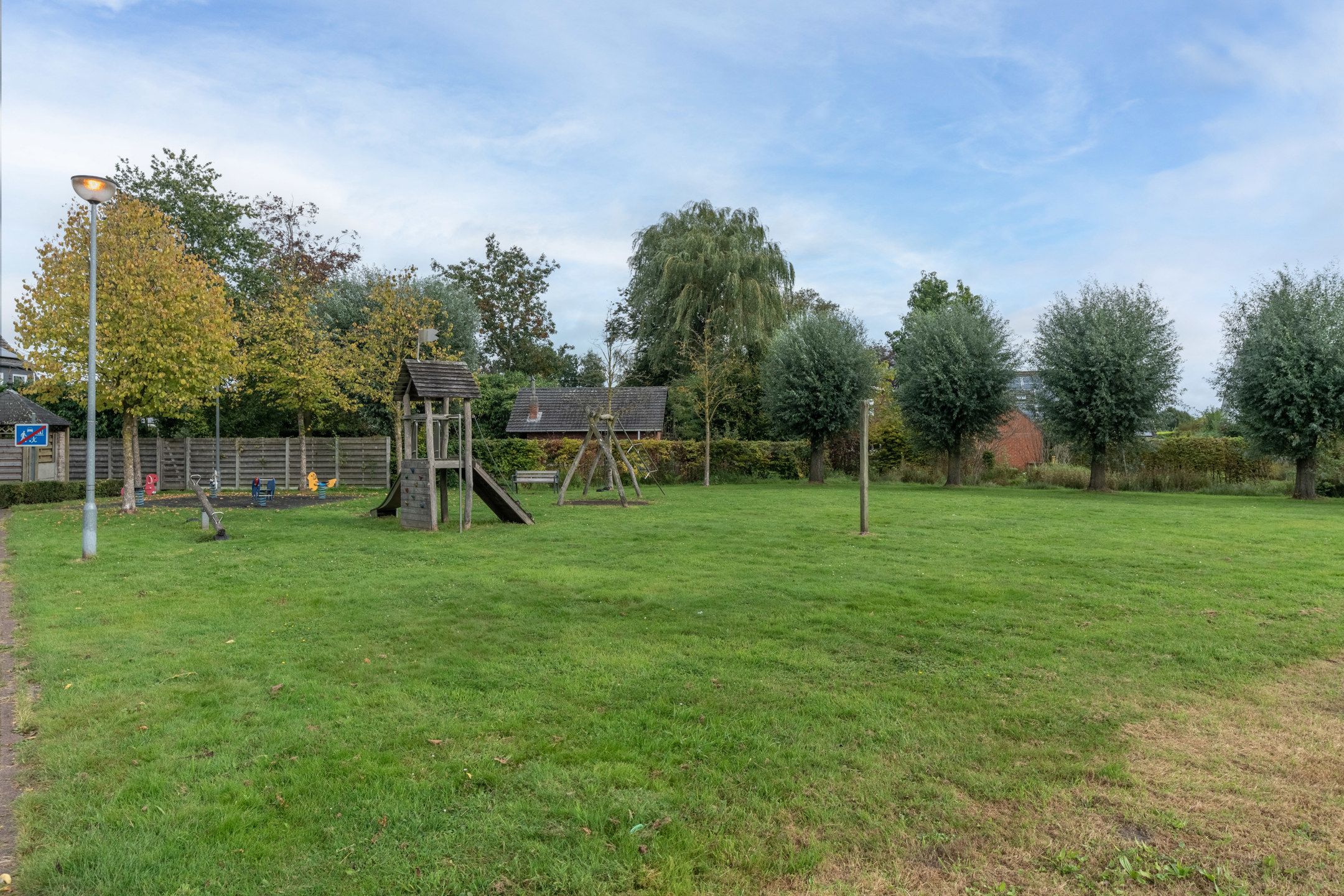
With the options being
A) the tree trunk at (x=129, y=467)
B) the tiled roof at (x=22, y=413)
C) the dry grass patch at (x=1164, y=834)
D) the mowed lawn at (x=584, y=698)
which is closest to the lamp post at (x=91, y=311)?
the mowed lawn at (x=584, y=698)

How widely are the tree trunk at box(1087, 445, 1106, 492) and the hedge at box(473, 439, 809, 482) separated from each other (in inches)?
411

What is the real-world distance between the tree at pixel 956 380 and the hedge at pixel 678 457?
16.4ft

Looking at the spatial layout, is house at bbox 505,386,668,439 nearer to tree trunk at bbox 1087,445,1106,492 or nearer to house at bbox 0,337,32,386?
tree trunk at bbox 1087,445,1106,492

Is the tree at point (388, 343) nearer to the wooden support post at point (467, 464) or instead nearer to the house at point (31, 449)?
the house at point (31, 449)

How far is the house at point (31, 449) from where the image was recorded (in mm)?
25984

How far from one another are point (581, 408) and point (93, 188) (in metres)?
32.8

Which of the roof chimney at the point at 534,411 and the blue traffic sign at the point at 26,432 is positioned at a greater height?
the roof chimney at the point at 534,411

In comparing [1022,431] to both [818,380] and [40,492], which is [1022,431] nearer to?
[818,380]

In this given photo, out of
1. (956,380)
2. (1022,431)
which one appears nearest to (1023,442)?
(1022,431)

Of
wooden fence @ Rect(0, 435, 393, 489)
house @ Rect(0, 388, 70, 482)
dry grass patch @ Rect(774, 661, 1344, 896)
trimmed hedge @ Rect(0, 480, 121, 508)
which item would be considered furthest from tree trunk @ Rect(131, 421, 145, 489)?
dry grass patch @ Rect(774, 661, 1344, 896)

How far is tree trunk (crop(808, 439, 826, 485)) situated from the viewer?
103 feet

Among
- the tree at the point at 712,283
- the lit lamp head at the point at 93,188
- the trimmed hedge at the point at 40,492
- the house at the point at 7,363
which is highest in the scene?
the tree at the point at 712,283

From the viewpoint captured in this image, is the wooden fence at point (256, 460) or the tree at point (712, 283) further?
the tree at point (712, 283)

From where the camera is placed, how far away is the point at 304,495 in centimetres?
2459
